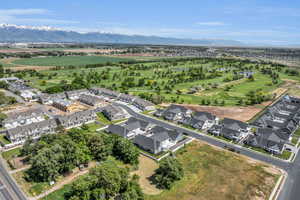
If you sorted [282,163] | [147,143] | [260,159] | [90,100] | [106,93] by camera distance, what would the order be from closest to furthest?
[282,163] < [260,159] < [147,143] < [90,100] < [106,93]

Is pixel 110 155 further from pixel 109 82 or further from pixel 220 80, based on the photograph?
pixel 220 80

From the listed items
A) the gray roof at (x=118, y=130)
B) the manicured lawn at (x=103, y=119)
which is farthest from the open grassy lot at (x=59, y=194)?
the manicured lawn at (x=103, y=119)

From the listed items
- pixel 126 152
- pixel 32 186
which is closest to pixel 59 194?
pixel 32 186

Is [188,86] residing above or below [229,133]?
above

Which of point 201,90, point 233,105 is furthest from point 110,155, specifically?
point 201,90

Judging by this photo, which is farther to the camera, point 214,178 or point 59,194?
point 214,178

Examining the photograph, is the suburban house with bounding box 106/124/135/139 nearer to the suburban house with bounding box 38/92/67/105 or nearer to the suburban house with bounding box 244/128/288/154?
the suburban house with bounding box 244/128/288/154

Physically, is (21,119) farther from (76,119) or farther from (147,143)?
(147,143)

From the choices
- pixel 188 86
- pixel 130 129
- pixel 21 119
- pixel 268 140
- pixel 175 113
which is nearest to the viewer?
pixel 268 140
